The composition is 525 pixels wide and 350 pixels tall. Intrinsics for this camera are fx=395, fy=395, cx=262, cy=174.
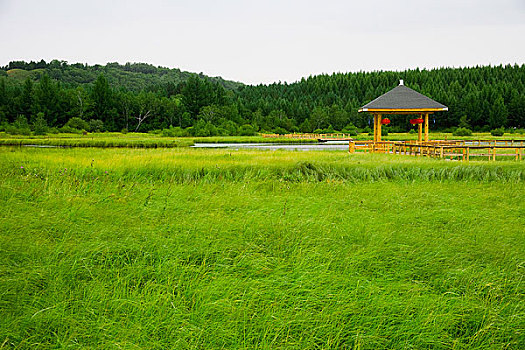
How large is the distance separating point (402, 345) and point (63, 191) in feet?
21.5

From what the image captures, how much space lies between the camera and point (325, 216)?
643cm

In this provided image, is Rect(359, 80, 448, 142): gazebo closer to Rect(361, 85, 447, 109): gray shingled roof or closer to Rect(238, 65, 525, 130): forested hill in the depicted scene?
Rect(361, 85, 447, 109): gray shingled roof

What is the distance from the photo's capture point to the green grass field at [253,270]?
305cm

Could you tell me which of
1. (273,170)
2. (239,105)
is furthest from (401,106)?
(239,105)

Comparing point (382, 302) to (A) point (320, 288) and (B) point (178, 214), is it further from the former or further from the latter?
(B) point (178, 214)

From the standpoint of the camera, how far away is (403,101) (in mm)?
22484

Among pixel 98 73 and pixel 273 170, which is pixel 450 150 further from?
pixel 98 73

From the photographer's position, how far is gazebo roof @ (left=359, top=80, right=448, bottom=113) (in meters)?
21.6

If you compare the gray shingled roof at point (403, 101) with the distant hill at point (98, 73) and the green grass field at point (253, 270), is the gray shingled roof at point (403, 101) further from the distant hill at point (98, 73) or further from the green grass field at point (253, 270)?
the distant hill at point (98, 73)

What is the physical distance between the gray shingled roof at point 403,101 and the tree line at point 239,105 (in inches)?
998

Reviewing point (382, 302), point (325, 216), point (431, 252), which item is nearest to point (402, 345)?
point (382, 302)

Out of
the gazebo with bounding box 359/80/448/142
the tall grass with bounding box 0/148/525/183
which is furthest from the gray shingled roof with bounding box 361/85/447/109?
the tall grass with bounding box 0/148/525/183

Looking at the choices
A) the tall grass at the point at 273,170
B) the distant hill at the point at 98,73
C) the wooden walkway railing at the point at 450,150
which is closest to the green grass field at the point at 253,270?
the tall grass at the point at 273,170

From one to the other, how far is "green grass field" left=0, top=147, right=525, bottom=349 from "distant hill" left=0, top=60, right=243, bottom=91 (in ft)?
310
